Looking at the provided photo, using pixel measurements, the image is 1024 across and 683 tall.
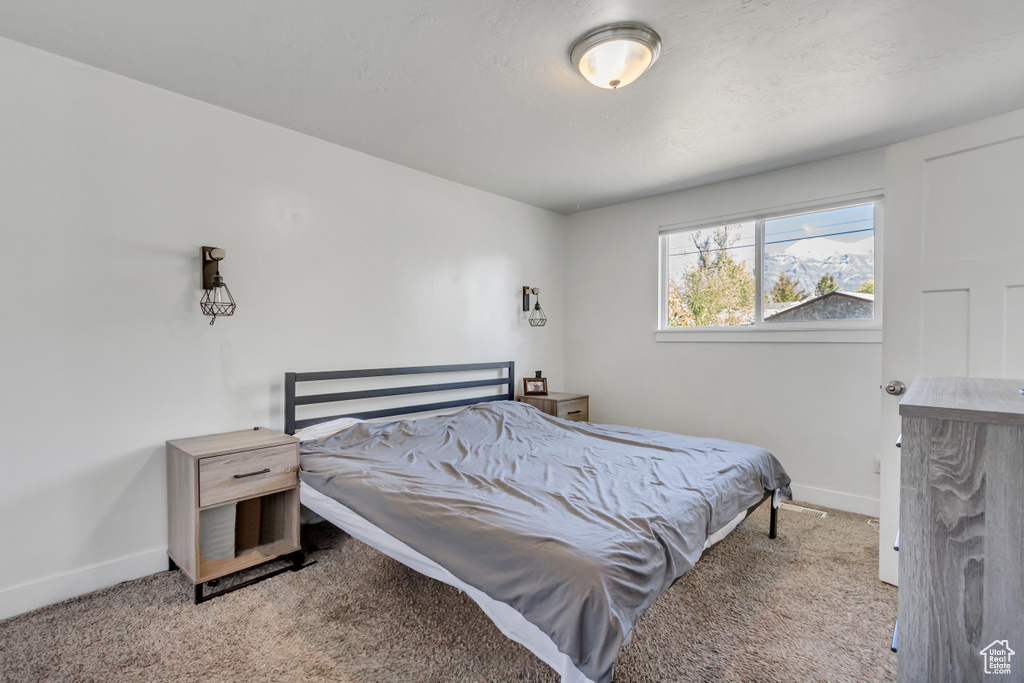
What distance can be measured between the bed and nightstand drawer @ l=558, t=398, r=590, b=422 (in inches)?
25.6

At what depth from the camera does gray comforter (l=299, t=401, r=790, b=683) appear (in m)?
1.26

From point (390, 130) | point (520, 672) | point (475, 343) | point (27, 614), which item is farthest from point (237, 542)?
point (390, 130)

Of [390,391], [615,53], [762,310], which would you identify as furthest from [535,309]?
[615,53]

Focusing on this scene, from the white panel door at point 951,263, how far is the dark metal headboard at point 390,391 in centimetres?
261

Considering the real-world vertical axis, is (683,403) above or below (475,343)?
below

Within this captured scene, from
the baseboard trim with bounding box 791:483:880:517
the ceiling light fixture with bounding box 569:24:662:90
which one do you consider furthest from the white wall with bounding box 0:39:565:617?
the baseboard trim with bounding box 791:483:880:517

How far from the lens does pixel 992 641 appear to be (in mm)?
735

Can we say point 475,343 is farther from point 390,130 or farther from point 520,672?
point 520,672

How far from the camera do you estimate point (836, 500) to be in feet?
10.3

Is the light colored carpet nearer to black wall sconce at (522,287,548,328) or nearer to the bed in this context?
the bed

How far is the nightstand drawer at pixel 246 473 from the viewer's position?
6.63 ft

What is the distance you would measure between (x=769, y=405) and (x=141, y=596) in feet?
12.8

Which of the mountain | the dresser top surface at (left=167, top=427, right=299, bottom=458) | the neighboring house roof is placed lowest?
the dresser top surface at (left=167, top=427, right=299, bottom=458)

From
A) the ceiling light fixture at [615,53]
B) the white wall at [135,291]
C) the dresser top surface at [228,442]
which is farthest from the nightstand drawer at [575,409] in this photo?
the ceiling light fixture at [615,53]
